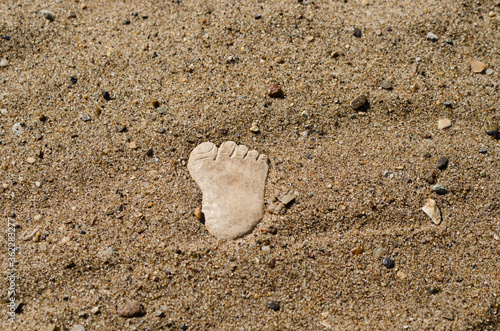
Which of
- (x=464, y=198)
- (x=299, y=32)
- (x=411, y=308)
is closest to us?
(x=411, y=308)

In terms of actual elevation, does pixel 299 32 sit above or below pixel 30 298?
above

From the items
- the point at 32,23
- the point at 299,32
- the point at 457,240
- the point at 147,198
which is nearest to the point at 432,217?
the point at 457,240

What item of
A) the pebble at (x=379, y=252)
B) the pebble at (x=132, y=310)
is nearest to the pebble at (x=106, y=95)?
the pebble at (x=132, y=310)

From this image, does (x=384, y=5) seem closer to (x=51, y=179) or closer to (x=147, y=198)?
(x=147, y=198)

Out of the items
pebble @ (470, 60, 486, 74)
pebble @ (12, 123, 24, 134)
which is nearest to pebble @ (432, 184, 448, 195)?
pebble @ (470, 60, 486, 74)

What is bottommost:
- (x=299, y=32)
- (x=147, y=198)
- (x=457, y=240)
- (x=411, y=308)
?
(x=411, y=308)

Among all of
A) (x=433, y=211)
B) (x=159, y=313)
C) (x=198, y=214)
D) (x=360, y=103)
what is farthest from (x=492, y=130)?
(x=159, y=313)

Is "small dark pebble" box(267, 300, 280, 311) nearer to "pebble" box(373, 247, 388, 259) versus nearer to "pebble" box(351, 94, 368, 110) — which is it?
"pebble" box(373, 247, 388, 259)
